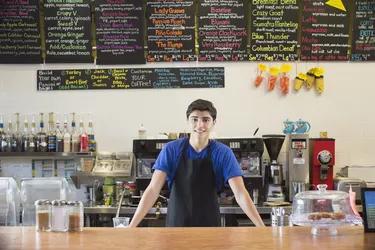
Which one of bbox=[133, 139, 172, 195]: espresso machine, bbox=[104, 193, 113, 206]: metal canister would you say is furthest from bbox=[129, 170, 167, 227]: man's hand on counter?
bbox=[104, 193, 113, 206]: metal canister

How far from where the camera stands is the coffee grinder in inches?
211

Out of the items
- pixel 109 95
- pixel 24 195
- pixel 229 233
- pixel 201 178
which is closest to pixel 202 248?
pixel 229 233

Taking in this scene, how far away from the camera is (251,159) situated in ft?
17.3

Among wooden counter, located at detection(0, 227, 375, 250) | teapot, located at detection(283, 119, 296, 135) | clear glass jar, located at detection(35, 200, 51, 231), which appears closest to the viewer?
wooden counter, located at detection(0, 227, 375, 250)

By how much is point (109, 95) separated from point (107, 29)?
72cm

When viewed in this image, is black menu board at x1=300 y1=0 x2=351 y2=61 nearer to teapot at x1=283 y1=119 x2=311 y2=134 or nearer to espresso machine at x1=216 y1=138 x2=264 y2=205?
teapot at x1=283 y1=119 x2=311 y2=134

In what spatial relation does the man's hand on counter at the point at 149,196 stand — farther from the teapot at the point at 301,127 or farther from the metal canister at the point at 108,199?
the teapot at the point at 301,127

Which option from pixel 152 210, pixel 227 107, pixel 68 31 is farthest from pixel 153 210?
pixel 68 31

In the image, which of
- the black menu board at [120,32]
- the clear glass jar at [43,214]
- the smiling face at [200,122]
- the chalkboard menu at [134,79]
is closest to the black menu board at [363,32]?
the chalkboard menu at [134,79]

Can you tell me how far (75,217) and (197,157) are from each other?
113 cm

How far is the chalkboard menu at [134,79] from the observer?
5812 millimetres

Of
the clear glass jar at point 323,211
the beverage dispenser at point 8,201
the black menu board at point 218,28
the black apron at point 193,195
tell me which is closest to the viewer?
the clear glass jar at point 323,211

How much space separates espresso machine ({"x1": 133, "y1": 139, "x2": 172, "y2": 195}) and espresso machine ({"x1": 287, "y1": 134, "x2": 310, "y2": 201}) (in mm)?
1228

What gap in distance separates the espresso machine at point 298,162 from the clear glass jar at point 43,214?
3.06 meters
